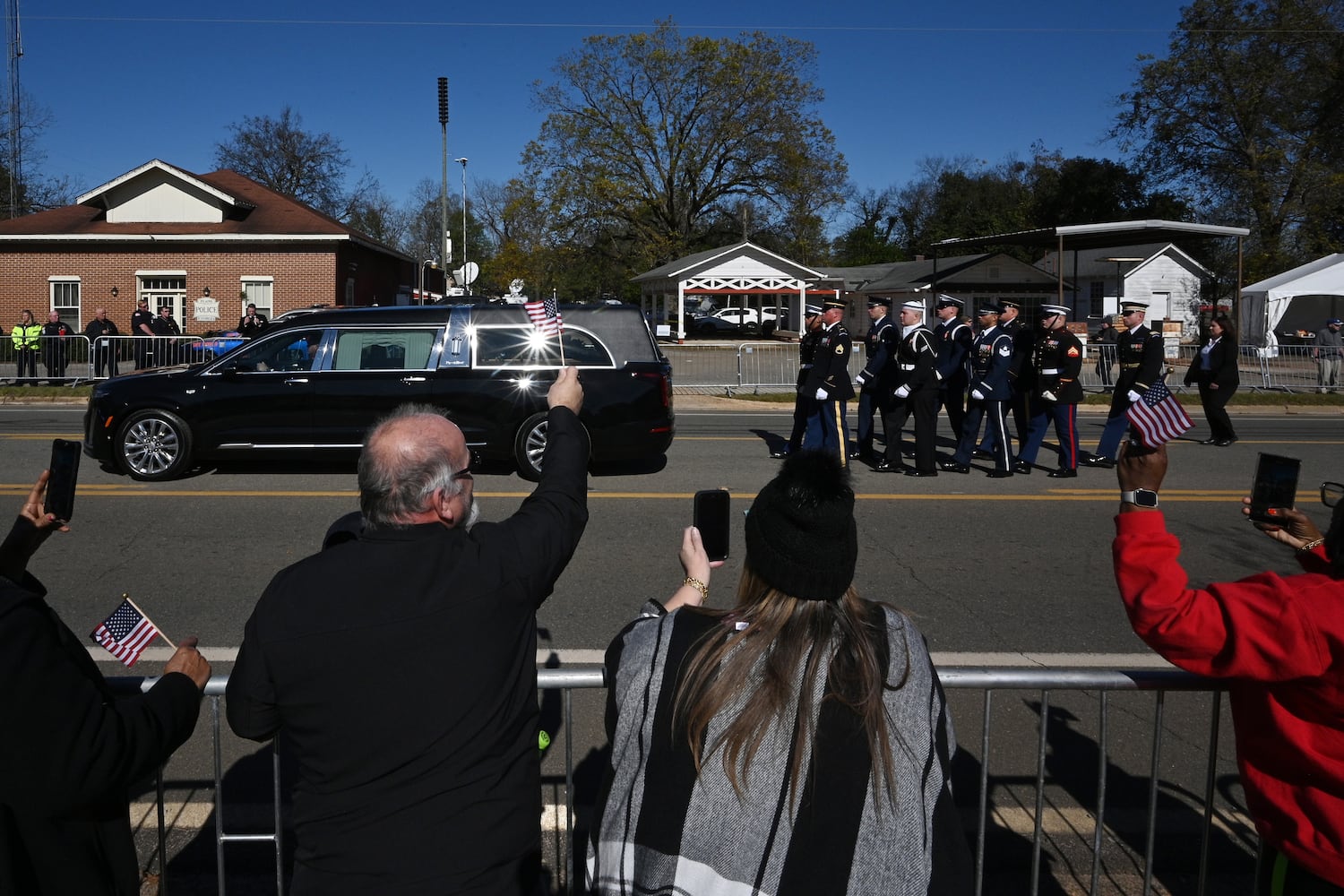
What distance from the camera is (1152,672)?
3.18 metres

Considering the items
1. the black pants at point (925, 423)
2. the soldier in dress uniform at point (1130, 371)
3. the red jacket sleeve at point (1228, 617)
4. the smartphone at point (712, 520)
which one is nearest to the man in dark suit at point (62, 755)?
the smartphone at point (712, 520)

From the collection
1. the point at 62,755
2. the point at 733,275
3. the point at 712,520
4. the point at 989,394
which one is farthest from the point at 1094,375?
the point at 62,755

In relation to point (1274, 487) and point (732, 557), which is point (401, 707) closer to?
point (1274, 487)

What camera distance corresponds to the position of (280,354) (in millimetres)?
11344

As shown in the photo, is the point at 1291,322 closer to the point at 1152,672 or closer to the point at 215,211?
the point at 215,211

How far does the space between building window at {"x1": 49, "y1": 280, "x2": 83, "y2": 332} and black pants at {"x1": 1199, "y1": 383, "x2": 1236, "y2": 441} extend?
3148 centimetres

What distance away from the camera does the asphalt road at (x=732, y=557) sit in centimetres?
534

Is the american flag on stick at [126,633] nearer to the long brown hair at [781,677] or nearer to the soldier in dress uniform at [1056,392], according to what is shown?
the long brown hair at [781,677]

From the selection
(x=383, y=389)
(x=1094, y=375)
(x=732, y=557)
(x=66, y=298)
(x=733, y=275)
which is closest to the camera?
(x=732, y=557)

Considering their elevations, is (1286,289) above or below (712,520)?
above

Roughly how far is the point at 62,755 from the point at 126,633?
35.8 inches

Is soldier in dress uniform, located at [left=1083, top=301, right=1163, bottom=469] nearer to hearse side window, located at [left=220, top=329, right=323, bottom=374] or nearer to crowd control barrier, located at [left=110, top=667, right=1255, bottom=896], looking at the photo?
crowd control barrier, located at [left=110, top=667, right=1255, bottom=896]

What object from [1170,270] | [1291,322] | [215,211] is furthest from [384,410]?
[1170,270]

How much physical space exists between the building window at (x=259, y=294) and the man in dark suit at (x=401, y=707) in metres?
34.0
